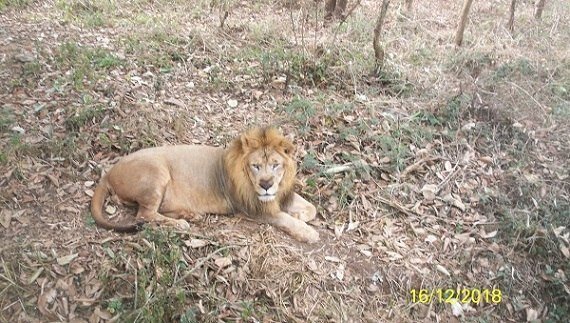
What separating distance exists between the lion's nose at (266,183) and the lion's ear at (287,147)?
0.34 m

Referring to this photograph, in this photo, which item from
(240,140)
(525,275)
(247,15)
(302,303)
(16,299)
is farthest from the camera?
(247,15)

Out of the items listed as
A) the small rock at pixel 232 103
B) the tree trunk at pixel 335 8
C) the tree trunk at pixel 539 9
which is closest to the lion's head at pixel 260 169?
the small rock at pixel 232 103

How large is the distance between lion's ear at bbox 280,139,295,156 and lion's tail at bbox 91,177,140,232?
4.56ft

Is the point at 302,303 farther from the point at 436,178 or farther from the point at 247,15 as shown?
the point at 247,15

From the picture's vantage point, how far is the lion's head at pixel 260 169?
4238mm

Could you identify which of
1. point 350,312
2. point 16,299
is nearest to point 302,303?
point 350,312

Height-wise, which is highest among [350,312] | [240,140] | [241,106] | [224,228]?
[240,140]

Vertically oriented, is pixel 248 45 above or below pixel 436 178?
above

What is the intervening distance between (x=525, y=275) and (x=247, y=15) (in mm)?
6414

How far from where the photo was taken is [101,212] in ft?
14.0

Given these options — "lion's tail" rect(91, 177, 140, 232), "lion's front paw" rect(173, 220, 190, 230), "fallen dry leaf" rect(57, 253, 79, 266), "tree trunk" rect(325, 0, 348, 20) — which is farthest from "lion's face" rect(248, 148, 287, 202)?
"tree trunk" rect(325, 0, 348, 20)

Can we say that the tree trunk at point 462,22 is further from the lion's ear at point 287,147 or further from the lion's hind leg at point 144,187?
the lion's hind leg at point 144,187

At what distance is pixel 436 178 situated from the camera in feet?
17.7

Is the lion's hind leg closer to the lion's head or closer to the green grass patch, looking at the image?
the lion's head
